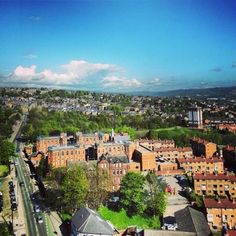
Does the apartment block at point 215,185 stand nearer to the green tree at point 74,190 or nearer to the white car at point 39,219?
the green tree at point 74,190

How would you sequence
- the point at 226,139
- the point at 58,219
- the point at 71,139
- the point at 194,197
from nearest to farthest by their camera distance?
the point at 58,219
the point at 194,197
the point at 71,139
the point at 226,139

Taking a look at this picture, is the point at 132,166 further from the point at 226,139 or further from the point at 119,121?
the point at 119,121

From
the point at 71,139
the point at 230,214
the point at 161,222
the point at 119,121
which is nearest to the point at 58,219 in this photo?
the point at 161,222

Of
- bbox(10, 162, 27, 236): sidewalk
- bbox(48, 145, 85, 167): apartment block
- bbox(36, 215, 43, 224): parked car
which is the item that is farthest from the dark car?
bbox(48, 145, 85, 167): apartment block


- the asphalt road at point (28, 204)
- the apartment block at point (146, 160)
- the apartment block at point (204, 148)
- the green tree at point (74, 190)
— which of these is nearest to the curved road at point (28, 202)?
the asphalt road at point (28, 204)

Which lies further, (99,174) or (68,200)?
(99,174)

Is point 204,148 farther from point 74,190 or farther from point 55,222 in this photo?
point 55,222
